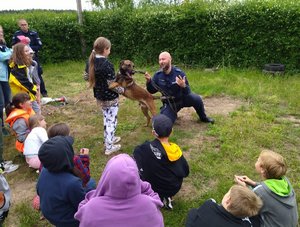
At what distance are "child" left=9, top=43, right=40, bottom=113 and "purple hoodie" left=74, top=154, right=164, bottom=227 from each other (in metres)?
3.46

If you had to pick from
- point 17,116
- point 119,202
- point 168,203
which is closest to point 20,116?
point 17,116

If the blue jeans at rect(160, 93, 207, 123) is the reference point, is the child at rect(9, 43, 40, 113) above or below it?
above

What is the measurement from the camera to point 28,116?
463 cm

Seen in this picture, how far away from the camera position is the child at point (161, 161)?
3.29m

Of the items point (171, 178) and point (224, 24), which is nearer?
point (171, 178)

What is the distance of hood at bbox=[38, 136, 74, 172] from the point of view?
260cm

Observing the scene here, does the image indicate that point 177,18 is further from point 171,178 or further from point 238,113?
point 171,178

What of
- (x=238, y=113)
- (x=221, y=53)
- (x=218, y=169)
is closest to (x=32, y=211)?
(x=218, y=169)

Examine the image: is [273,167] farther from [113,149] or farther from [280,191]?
[113,149]

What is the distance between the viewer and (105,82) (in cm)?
448

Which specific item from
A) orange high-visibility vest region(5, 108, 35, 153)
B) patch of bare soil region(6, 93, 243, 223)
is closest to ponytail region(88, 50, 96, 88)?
orange high-visibility vest region(5, 108, 35, 153)

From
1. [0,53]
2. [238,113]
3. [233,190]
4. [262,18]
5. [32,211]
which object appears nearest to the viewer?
[233,190]

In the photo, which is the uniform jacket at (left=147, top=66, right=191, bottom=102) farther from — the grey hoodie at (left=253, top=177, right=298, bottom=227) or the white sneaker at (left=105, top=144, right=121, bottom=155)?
the grey hoodie at (left=253, top=177, right=298, bottom=227)

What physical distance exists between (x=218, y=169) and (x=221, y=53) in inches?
235
